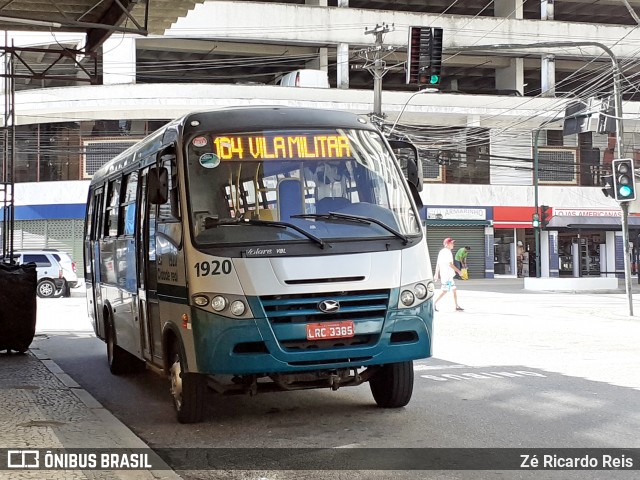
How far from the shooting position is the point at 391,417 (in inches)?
335

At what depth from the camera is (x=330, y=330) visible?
7.71m

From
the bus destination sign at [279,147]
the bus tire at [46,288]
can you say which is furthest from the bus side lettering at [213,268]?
the bus tire at [46,288]

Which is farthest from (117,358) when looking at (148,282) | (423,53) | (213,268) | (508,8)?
(508,8)

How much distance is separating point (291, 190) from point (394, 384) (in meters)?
2.09

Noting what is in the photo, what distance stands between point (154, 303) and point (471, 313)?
586 inches

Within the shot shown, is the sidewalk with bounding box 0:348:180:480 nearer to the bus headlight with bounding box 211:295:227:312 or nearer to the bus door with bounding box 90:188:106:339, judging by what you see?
the bus headlight with bounding box 211:295:227:312

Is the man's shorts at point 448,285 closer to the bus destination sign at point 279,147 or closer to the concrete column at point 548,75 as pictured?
the bus destination sign at point 279,147

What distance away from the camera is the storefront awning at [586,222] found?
49500mm

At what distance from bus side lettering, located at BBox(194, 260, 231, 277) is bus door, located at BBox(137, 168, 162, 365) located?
1.31 meters

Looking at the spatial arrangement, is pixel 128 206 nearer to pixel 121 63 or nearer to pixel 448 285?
pixel 448 285

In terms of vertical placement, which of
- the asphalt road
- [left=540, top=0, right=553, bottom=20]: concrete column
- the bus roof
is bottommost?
the asphalt road

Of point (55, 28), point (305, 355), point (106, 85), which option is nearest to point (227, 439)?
point (305, 355)

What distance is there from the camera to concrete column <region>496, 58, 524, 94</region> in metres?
50.3

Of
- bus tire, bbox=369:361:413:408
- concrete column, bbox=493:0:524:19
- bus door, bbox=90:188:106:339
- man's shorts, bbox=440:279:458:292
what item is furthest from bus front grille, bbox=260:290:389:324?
concrete column, bbox=493:0:524:19
